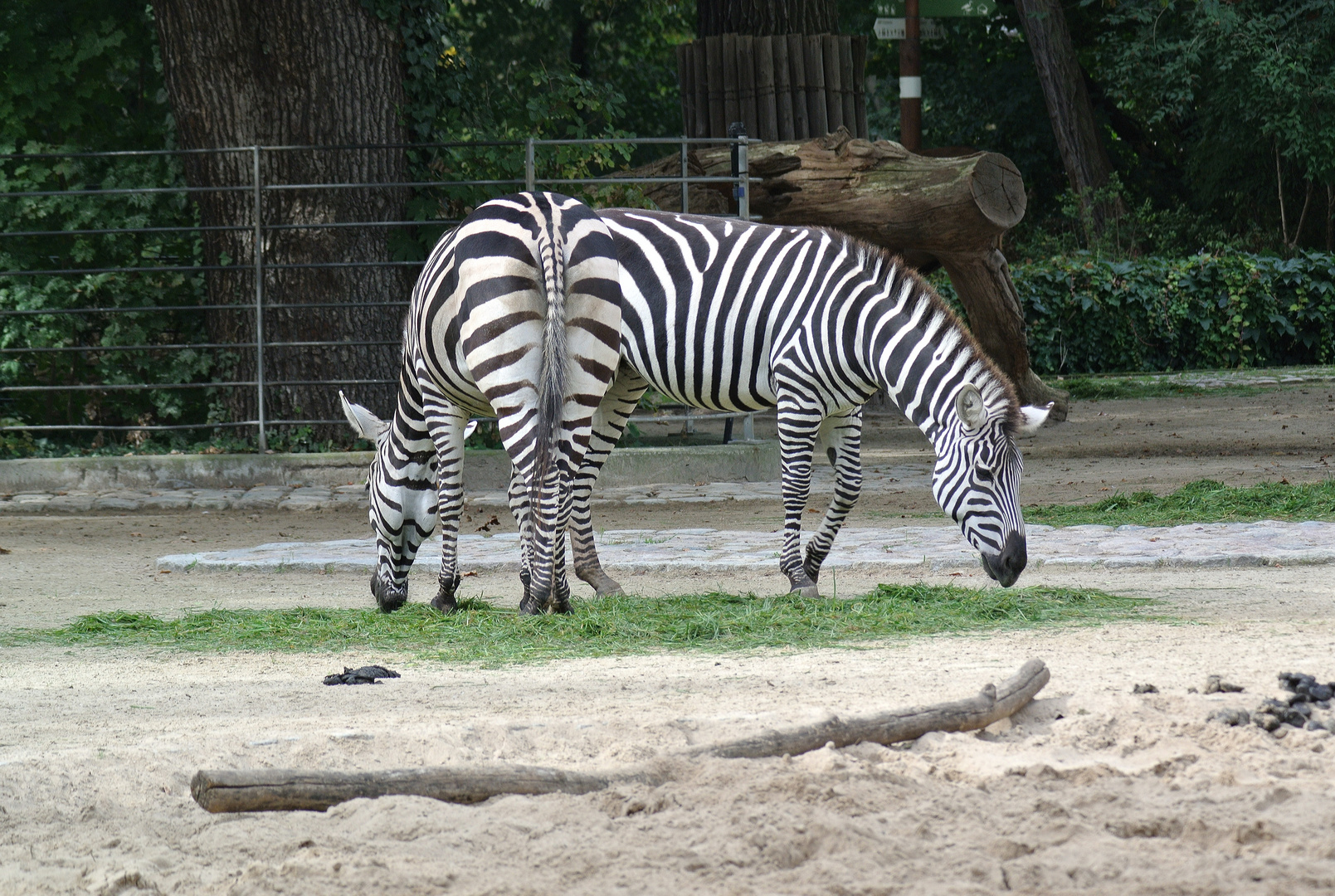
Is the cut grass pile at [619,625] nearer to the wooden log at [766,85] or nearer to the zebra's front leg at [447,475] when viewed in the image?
the zebra's front leg at [447,475]

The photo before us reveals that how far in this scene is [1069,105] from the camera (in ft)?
83.0

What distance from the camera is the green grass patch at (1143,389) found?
1758cm

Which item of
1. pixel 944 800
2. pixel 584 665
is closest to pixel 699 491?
pixel 584 665

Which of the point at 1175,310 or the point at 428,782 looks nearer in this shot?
the point at 428,782

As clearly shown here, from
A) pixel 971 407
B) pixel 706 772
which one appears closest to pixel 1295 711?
pixel 706 772

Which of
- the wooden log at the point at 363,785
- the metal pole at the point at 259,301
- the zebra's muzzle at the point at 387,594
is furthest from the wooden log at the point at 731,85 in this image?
the wooden log at the point at 363,785

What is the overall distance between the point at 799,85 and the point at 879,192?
71.3 inches

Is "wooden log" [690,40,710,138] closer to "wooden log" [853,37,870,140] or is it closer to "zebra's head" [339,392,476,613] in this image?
"wooden log" [853,37,870,140]

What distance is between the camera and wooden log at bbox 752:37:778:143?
1411 cm

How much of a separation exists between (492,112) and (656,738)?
11.2 meters

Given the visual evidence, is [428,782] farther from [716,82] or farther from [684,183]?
[716,82]

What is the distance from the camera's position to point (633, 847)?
3.14m

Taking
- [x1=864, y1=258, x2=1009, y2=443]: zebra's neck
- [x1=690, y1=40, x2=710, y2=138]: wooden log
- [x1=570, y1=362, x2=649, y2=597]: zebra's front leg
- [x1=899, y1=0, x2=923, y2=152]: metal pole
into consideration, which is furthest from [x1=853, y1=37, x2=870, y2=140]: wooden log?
[x1=864, y1=258, x2=1009, y2=443]: zebra's neck

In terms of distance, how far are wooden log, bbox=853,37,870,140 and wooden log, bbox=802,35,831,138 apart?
471mm
